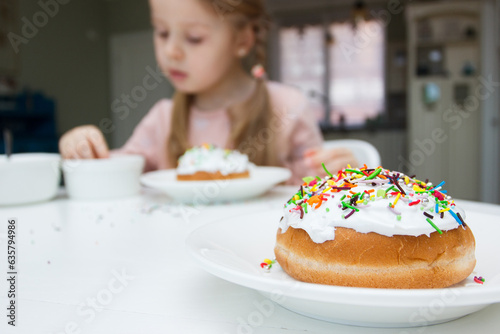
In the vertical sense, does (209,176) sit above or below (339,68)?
below

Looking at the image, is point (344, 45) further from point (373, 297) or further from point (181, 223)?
point (373, 297)

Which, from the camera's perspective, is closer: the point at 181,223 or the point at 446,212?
the point at 446,212

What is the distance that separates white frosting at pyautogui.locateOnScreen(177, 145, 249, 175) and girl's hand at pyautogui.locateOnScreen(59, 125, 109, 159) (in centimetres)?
26

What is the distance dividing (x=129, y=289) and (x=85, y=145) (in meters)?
0.83

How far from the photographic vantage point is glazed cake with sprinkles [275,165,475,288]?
0.42m

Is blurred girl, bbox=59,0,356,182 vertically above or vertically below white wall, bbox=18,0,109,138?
below

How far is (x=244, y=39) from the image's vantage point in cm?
184

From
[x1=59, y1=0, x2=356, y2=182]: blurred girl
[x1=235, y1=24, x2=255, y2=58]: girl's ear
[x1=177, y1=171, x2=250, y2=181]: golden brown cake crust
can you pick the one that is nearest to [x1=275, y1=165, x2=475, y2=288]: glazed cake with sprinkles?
[x1=177, y1=171, x2=250, y2=181]: golden brown cake crust

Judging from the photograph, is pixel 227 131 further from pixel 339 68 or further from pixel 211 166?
pixel 339 68

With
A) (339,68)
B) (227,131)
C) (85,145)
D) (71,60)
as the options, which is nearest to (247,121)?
(227,131)

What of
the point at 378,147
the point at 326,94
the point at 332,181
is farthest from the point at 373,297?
the point at 326,94

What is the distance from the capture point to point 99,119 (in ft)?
18.9

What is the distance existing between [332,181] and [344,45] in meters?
5.86

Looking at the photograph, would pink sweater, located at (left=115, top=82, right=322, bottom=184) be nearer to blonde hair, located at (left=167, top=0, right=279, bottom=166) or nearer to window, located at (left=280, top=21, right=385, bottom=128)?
blonde hair, located at (left=167, top=0, right=279, bottom=166)
